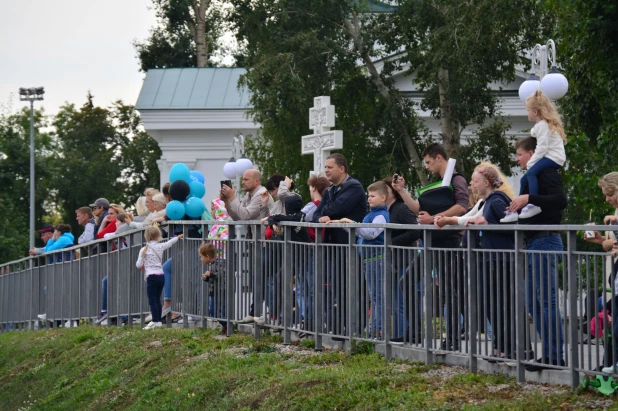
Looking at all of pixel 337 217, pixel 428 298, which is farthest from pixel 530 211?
pixel 337 217

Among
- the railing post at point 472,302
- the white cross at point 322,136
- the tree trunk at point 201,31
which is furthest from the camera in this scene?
the tree trunk at point 201,31

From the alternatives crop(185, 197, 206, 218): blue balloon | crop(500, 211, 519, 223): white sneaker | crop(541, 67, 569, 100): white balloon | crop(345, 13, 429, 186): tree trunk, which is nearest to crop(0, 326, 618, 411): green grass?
crop(500, 211, 519, 223): white sneaker

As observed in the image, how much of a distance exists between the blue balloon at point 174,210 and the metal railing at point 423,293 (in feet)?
0.91

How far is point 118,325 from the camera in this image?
652 inches

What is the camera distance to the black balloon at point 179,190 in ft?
49.4

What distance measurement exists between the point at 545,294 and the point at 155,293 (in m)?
7.54

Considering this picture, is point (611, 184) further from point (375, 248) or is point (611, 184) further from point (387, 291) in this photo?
point (375, 248)

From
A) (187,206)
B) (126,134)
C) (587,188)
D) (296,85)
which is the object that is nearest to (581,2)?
(587,188)

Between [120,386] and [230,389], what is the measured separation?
101 inches

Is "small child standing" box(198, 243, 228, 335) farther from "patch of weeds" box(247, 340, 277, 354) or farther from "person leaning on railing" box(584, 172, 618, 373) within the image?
"person leaning on railing" box(584, 172, 618, 373)

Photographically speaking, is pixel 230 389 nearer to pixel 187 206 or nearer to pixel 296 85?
pixel 187 206

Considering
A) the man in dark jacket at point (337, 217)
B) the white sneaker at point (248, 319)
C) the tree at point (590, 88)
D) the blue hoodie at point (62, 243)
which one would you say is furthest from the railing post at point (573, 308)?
the blue hoodie at point (62, 243)

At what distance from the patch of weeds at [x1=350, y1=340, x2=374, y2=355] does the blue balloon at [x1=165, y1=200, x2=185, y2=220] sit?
16.7 feet

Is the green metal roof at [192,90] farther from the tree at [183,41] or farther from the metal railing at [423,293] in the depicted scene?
the metal railing at [423,293]
